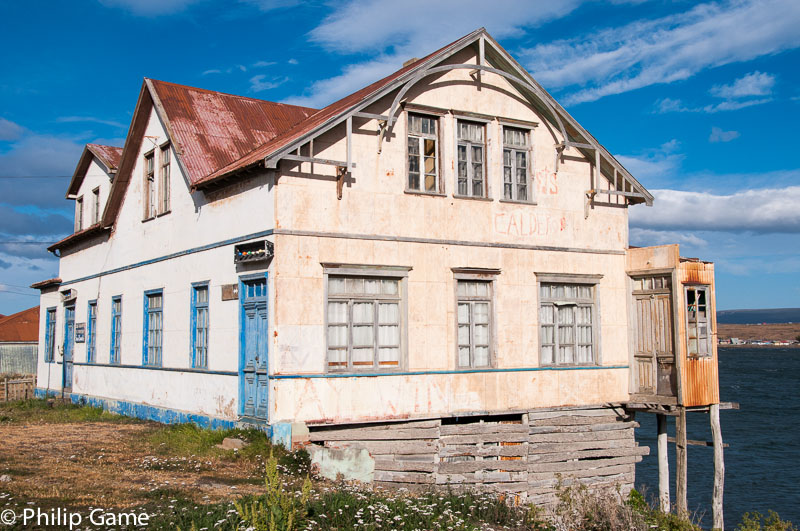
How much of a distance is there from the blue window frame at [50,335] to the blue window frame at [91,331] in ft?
13.1

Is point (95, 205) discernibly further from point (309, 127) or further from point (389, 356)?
point (389, 356)

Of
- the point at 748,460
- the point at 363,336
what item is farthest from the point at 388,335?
the point at 748,460

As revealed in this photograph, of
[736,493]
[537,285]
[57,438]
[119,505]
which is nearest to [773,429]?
[736,493]

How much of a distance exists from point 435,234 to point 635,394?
6.19 meters

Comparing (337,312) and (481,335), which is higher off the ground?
(337,312)

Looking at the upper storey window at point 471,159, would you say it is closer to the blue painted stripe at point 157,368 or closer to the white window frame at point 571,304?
the white window frame at point 571,304

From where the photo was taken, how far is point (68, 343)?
25.9 meters

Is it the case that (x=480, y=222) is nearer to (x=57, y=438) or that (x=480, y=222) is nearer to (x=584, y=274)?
(x=584, y=274)

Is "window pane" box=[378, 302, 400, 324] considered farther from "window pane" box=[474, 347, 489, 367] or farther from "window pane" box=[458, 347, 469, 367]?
"window pane" box=[474, 347, 489, 367]

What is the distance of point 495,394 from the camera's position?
1653cm

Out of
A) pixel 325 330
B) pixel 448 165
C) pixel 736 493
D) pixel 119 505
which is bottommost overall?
pixel 736 493

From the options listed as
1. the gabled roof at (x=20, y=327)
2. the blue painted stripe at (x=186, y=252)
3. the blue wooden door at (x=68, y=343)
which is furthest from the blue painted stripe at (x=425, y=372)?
the gabled roof at (x=20, y=327)

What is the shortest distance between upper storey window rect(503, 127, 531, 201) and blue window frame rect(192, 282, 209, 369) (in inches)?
266

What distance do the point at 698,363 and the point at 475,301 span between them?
199 inches
